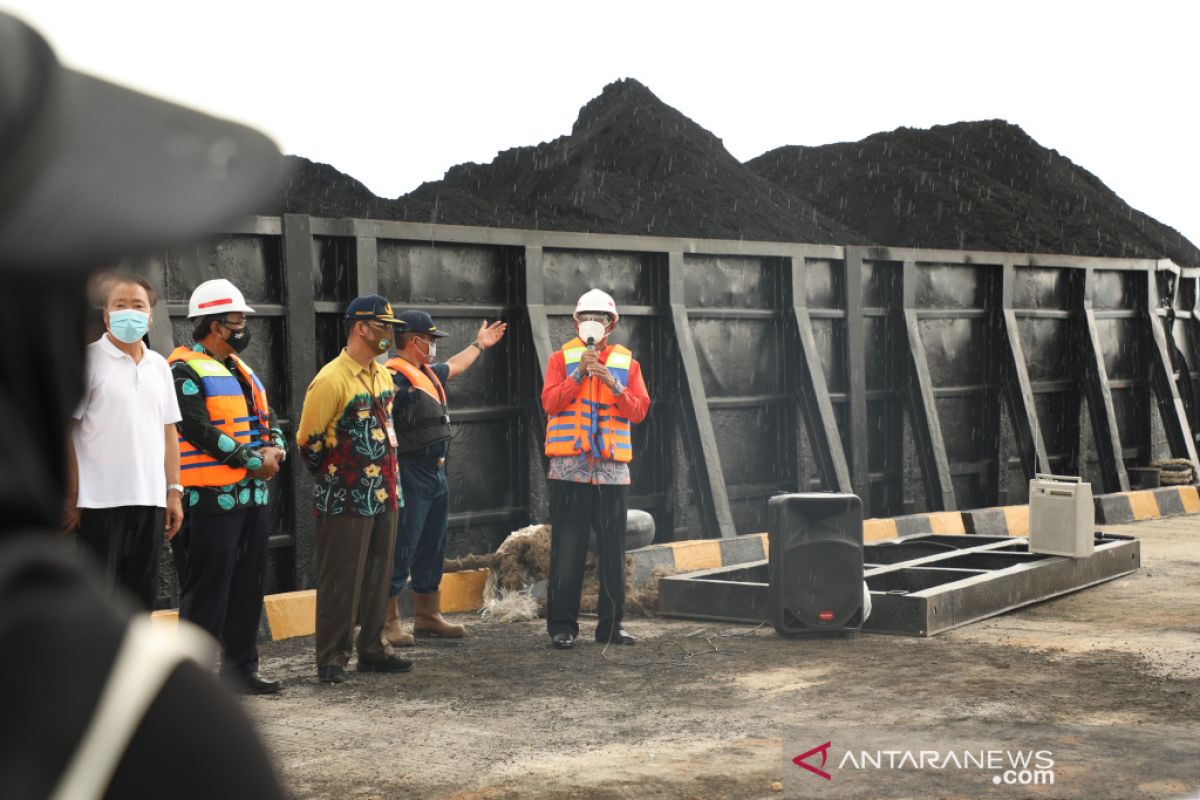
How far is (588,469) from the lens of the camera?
28.0 ft

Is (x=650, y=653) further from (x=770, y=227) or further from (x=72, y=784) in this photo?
(x=770, y=227)

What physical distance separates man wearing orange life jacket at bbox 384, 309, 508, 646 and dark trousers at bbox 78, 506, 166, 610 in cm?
219

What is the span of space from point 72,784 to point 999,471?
51.8 feet

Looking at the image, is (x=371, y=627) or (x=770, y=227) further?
(x=770, y=227)

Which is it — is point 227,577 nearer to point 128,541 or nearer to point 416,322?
point 128,541

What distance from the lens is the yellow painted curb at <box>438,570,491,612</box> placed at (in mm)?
10008

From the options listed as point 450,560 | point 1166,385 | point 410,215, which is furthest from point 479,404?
point 1166,385

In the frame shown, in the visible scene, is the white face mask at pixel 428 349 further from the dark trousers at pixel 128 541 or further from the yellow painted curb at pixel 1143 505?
the yellow painted curb at pixel 1143 505

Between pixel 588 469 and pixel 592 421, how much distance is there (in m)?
0.29

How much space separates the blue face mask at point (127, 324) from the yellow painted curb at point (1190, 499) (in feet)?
44.0

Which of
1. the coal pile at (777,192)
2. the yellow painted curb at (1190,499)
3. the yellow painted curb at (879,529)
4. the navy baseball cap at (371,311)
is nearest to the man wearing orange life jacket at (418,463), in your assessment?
the navy baseball cap at (371,311)

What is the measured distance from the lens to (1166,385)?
17.6 m
